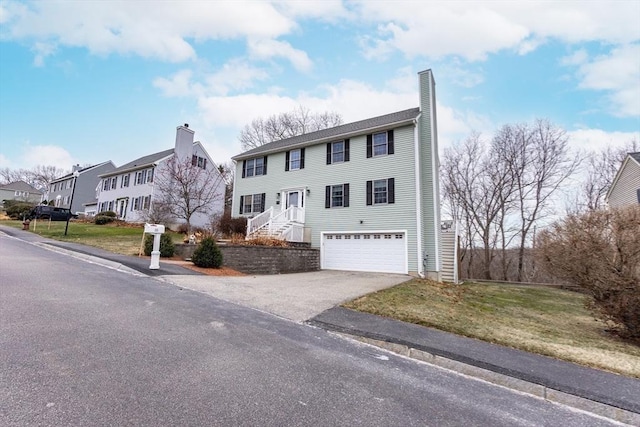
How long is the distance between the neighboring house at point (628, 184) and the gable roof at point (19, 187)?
78.5 m

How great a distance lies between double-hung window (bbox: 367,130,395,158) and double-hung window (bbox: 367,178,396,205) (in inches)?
59.0

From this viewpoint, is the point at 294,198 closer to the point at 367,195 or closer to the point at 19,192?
the point at 367,195

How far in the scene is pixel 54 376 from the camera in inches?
113

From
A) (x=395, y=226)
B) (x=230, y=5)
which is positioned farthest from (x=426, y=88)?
(x=230, y=5)

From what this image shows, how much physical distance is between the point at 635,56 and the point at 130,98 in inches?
859

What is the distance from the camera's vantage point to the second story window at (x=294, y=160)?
1862 cm

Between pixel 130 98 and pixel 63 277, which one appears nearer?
pixel 63 277

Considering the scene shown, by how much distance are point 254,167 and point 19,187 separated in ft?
195

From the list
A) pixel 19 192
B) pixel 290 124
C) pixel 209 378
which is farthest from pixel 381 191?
pixel 19 192

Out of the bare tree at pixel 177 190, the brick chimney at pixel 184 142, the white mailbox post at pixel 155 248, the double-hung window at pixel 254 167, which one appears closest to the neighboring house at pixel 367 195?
the double-hung window at pixel 254 167

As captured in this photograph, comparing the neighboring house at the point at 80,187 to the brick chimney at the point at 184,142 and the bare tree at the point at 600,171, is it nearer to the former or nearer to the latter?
the brick chimney at the point at 184,142

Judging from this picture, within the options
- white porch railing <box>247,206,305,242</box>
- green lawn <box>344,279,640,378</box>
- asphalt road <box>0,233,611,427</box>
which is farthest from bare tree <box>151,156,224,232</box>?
asphalt road <box>0,233,611,427</box>

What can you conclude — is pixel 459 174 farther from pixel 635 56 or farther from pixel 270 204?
pixel 270 204

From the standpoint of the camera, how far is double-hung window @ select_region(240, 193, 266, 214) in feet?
64.1
